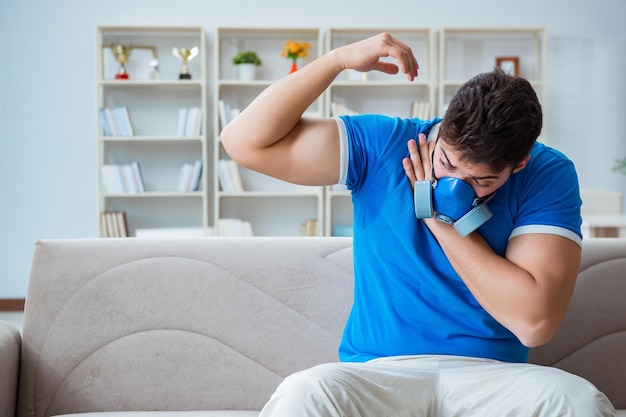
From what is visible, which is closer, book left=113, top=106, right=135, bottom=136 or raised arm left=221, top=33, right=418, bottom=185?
raised arm left=221, top=33, right=418, bottom=185

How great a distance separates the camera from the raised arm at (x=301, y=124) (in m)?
1.41

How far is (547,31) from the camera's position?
5.51m

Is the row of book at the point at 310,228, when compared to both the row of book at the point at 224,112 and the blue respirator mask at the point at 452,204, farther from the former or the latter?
the blue respirator mask at the point at 452,204

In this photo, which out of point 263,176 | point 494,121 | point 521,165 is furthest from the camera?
point 263,176

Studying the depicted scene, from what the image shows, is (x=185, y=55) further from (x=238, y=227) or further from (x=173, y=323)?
(x=173, y=323)

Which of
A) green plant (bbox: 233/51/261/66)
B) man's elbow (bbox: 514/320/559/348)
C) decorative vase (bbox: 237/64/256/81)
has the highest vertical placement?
green plant (bbox: 233/51/261/66)

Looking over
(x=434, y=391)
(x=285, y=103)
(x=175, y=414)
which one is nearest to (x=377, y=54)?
(x=285, y=103)

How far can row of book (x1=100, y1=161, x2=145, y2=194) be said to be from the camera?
17.1ft

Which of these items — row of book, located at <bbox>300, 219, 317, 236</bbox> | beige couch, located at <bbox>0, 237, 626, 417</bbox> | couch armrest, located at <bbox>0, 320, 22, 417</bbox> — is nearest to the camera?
couch armrest, located at <bbox>0, 320, 22, 417</bbox>

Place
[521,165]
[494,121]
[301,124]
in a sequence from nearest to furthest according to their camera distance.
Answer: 1. [494,121]
2. [521,165]
3. [301,124]

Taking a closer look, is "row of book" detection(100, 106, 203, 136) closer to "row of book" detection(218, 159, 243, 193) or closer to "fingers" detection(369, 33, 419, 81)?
"row of book" detection(218, 159, 243, 193)

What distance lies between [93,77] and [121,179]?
0.83 metres

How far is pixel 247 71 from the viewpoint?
17.3 ft

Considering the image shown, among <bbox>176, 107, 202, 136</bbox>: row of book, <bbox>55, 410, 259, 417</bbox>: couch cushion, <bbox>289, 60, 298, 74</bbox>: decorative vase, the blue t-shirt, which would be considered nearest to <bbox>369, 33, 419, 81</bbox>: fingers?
the blue t-shirt
